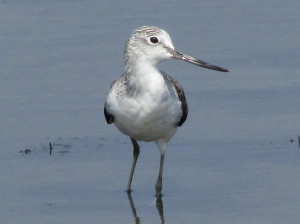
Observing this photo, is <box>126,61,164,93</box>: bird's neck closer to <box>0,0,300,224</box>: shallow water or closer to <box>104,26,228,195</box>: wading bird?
<box>104,26,228,195</box>: wading bird

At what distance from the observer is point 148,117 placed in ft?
38.1

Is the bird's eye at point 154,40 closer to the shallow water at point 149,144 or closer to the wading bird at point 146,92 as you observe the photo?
the wading bird at point 146,92

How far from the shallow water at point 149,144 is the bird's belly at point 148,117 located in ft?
1.83

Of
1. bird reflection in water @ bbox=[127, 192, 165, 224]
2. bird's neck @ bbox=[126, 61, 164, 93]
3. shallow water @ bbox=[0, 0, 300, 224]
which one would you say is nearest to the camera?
bird reflection in water @ bbox=[127, 192, 165, 224]

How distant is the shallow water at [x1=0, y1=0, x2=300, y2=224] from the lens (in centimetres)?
1135

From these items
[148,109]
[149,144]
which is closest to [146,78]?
[148,109]

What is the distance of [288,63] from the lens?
1520cm

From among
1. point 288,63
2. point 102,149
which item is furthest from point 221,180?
point 288,63

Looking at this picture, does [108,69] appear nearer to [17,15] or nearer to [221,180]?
[17,15]

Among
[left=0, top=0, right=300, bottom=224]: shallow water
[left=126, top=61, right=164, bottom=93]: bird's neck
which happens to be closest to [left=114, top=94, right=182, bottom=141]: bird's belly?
[left=126, top=61, right=164, bottom=93]: bird's neck

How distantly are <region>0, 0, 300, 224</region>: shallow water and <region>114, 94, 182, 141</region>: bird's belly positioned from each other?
0.56 meters

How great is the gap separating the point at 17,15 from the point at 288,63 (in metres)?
4.38

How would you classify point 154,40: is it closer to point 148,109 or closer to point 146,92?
point 146,92

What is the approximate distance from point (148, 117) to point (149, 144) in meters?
1.69
